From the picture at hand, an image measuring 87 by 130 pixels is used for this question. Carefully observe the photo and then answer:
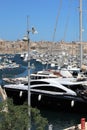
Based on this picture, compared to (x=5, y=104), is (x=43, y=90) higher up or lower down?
lower down

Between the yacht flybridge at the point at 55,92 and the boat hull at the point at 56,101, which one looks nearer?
the boat hull at the point at 56,101

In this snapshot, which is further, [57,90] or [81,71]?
[81,71]

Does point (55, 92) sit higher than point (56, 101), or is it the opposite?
point (55, 92)


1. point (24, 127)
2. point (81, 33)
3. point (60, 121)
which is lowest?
point (60, 121)

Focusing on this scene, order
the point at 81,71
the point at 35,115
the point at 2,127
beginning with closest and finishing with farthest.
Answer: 1. the point at 2,127
2. the point at 35,115
3. the point at 81,71

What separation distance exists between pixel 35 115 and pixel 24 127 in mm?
833

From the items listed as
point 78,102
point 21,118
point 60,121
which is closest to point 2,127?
point 21,118

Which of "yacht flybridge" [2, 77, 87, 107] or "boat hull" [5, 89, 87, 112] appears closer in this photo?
"boat hull" [5, 89, 87, 112]

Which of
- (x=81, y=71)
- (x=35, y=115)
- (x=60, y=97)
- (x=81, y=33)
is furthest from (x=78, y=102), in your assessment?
(x=35, y=115)

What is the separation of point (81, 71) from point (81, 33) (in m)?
4.44

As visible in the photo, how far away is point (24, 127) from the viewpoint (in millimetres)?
13305

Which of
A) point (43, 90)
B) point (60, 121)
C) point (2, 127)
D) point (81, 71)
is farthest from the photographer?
point (81, 71)

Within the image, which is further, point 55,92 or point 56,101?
point 55,92

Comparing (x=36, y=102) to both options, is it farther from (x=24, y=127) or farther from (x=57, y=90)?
(x=24, y=127)
